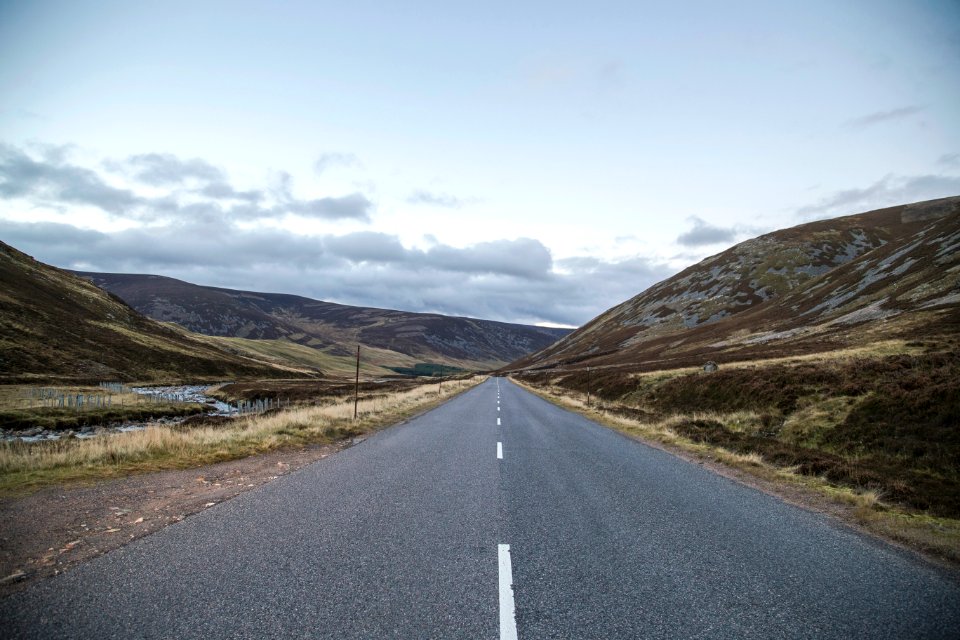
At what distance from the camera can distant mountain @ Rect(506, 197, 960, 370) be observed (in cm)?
4131

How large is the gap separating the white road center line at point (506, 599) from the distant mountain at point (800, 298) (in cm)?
2962

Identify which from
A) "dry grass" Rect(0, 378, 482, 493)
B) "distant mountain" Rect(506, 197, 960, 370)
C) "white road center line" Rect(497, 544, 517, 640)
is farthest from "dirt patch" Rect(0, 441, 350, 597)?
"distant mountain" Rect(506, 197, 960, 370)

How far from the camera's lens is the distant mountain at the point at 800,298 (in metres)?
41.3

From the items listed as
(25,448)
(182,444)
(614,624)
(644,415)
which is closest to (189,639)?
(614,624)

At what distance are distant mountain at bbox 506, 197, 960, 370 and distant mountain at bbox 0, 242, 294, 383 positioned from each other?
234 feet

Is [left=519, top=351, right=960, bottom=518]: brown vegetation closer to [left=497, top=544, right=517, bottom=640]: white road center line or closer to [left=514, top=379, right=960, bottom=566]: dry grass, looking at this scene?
[left=514, top=379, right=960, bottom=566]: dry grass

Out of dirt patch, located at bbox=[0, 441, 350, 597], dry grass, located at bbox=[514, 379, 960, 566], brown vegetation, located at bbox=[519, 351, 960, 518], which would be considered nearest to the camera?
dirt patch, located at bbox=[0, 441, 350, 597]

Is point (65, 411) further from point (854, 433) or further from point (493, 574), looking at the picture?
point (854, 433)

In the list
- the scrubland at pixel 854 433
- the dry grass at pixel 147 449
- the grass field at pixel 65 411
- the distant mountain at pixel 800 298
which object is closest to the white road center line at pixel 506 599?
the scrubland at pixel 854 433

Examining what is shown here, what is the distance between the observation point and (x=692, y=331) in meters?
82.7

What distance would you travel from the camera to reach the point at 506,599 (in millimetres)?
4461

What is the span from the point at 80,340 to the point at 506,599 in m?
91.8

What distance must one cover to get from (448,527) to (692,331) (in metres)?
85.5

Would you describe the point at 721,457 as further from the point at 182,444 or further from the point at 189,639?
the point at 182,444
